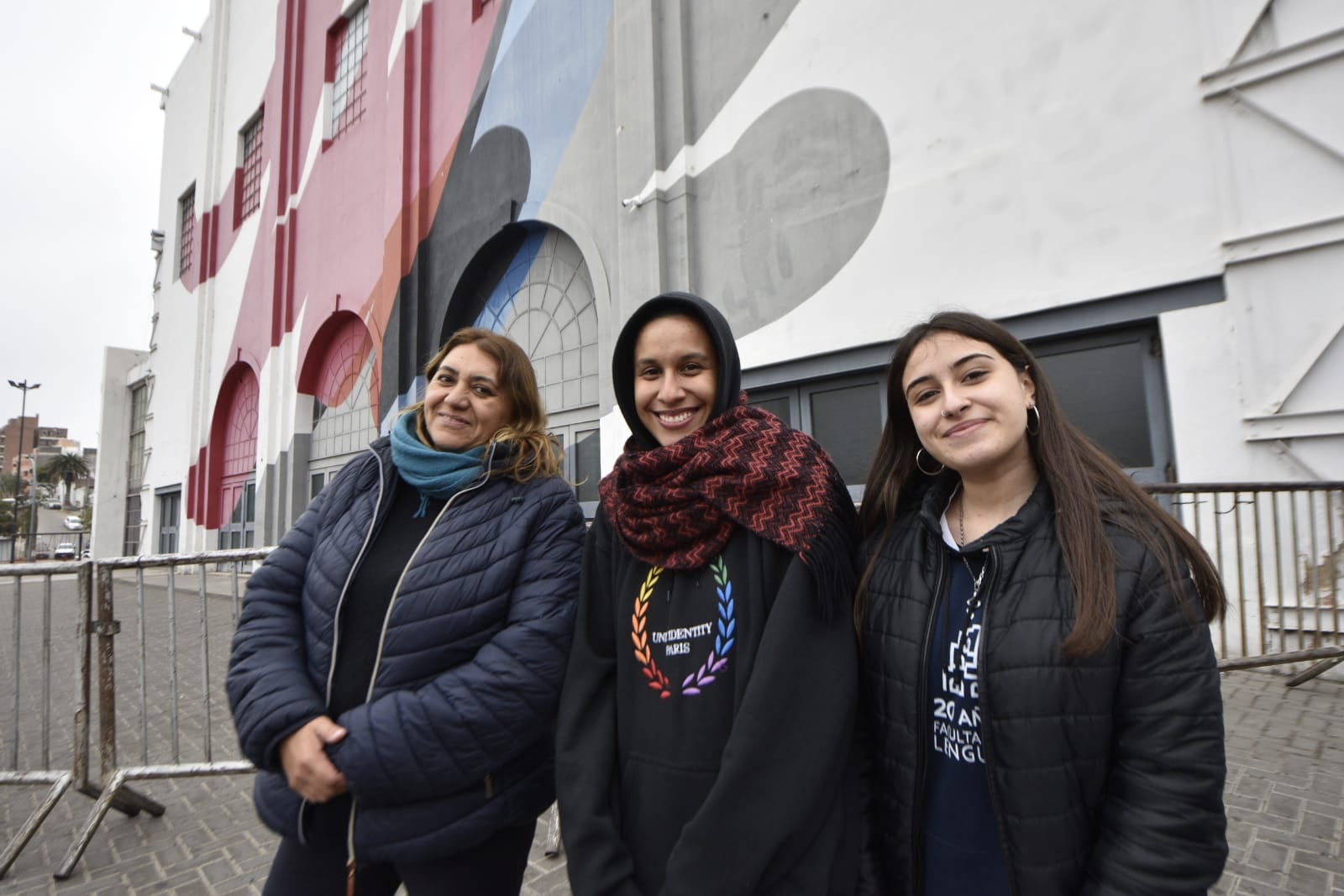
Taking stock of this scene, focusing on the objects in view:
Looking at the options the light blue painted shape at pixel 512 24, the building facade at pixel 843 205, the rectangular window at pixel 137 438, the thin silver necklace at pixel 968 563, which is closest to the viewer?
the thin silver necklace at pixel 968 563

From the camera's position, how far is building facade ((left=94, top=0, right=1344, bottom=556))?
4.58 meters

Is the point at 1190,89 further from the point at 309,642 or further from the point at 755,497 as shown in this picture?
the point at 309,642

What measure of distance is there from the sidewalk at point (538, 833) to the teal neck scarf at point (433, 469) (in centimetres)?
188

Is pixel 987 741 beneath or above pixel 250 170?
beneath

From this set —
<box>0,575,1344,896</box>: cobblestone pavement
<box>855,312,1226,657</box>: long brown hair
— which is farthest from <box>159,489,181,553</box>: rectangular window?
<box>855,312,1226,657</box>: long brown hair

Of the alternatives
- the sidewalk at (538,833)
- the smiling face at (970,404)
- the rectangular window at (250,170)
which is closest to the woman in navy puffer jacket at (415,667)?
the smiling face at (970,404)

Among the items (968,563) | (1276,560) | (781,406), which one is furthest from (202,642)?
(1276,560)

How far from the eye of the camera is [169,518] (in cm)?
2055

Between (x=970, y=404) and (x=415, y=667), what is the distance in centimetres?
144

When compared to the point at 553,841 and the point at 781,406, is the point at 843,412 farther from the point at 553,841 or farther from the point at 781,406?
the point at 553,841

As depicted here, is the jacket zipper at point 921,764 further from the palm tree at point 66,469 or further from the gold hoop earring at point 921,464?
the palm tree at point 66,469

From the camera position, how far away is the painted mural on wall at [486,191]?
712 centimetres

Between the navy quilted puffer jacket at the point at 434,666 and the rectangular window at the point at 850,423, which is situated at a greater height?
the rectangular window at the point at 850,423

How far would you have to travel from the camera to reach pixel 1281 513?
450 centimetres
